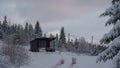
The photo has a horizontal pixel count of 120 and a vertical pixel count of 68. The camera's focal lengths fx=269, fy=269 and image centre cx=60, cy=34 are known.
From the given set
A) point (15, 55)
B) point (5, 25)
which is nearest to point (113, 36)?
point (15, 55)

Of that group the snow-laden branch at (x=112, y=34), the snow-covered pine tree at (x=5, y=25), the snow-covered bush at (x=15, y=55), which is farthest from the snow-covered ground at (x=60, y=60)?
the snow-covered pine tree at (x=5, y=25)

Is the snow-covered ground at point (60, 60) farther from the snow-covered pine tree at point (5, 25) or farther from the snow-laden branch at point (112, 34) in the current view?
the snow-covered pine tree at point (5, 25)

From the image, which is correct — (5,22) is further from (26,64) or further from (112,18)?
(112,18)

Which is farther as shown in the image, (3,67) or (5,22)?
(5,22)

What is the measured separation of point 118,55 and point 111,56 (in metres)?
1.09

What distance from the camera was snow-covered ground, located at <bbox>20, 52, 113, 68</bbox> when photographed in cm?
2803

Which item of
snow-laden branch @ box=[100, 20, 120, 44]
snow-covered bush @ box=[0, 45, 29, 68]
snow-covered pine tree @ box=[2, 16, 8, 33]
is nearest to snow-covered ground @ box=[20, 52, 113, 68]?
snow-covered bush @ box=[0, 45, 29, 68]

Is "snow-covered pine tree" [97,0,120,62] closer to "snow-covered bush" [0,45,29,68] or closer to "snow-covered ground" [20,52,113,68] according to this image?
"snow-covered ground" [20,52,113,68]

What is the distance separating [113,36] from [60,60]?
21.0 m

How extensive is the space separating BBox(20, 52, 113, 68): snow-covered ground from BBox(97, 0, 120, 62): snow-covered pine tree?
1204 cm

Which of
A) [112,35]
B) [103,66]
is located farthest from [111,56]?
[103,66]

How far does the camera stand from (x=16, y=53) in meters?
36.8

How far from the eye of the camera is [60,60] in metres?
33.9

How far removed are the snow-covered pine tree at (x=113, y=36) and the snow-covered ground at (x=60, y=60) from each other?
12039 mm
